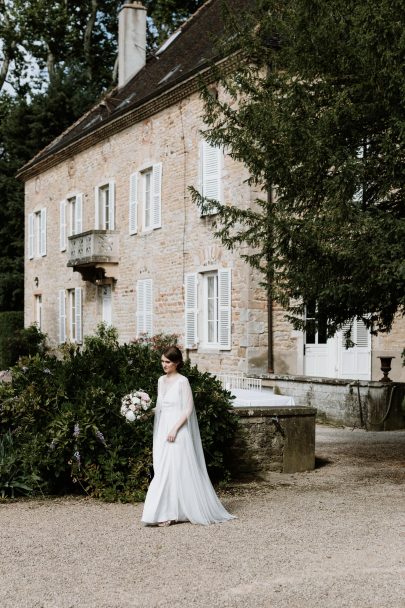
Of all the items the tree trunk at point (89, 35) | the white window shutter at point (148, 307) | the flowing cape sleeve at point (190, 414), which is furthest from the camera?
the tree trunk at point (89, 35)

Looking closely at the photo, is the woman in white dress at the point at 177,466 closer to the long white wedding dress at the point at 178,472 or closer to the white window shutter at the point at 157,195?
the long white wedding dress at the point at 178,472

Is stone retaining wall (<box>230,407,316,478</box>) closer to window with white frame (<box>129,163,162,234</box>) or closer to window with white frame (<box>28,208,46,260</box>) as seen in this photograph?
window with white frame (<box>129,163,162,234</box>)

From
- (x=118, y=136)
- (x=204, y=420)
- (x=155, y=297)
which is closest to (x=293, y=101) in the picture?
(x=204, y=420)

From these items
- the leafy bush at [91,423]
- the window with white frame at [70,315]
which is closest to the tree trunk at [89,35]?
the window with white frame at [70,315]

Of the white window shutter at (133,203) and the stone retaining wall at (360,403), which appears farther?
the white window shutter at (133,203)

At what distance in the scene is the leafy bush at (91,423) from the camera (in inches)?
313

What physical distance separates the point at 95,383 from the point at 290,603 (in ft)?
12.6

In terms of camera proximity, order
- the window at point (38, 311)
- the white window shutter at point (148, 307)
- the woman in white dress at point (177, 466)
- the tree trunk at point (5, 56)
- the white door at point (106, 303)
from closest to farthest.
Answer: the woman in white dress at point (177, 466)
the white window shutter at point (148, 307)
the white door at point (106, 303)
the window at point (38, 311)
the tree trunk at point (5, 56)

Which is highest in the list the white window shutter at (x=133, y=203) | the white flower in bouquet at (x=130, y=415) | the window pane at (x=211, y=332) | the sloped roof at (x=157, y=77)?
the sloped roof at (x=157, y=77)

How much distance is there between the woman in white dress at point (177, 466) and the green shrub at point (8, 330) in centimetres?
2072

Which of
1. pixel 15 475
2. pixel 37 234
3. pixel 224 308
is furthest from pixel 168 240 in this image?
pixel 15 475

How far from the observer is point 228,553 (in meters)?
5.99

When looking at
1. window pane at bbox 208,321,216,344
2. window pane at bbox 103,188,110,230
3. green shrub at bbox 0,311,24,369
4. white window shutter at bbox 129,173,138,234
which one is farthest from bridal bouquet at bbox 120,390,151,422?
green shrub at bbox 0,311,24,369

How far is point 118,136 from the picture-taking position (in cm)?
2319
